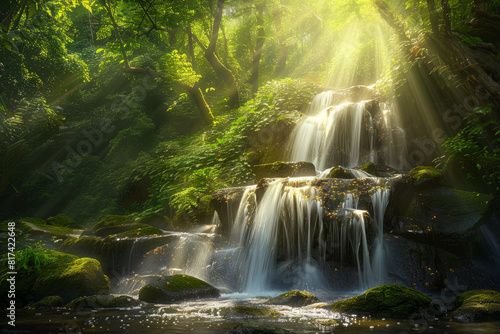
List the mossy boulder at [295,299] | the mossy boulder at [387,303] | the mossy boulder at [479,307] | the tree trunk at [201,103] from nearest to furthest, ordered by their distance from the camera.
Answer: the mossy boulder at [479,307], the mossy boulder at [387,303], the mossy boulder at [295,299], the tree trunk at [201,103]

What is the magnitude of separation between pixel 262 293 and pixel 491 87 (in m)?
6.67

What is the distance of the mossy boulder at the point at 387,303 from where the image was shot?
4.55 metres

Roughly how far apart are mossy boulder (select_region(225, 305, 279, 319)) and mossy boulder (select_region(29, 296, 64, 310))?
3056mm

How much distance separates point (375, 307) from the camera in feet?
15.2

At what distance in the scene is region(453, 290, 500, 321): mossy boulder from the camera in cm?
432

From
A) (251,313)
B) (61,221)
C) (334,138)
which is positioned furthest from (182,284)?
(61,221)

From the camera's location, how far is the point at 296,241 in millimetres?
7613

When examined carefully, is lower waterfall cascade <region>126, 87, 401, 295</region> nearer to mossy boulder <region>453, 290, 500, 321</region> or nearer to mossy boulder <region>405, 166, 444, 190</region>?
mossy boulder <region>405, 166, 444, 190</region>

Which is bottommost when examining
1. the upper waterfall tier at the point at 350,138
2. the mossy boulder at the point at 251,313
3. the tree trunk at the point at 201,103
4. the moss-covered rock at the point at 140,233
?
the mossy boulder at the point at 251,313

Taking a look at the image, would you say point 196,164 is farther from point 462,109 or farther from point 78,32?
point 78,32

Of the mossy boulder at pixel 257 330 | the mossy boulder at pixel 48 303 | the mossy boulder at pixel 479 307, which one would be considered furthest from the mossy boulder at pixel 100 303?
the mossy boulder at pixel 479 307

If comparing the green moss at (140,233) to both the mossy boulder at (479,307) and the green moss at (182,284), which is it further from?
the mossy boulder at (479,307)

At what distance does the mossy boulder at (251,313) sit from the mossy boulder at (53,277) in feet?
10.2

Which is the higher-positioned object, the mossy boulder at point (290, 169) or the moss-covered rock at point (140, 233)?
the mossy boulder at point (290, 169)
